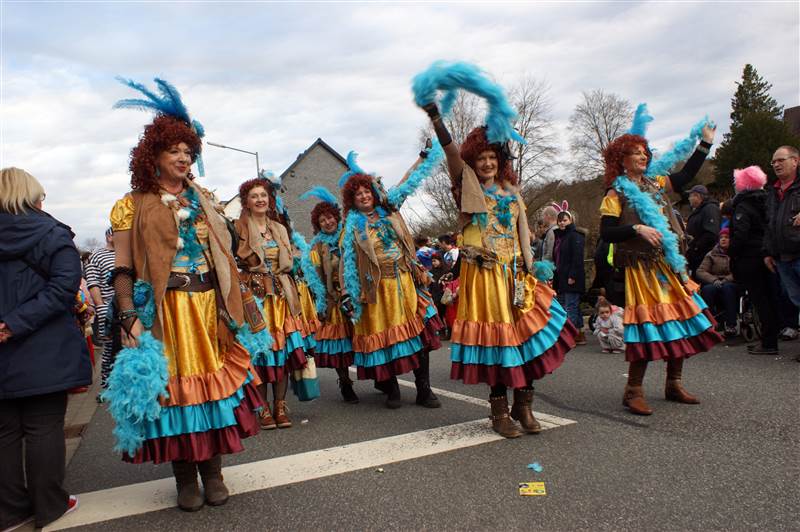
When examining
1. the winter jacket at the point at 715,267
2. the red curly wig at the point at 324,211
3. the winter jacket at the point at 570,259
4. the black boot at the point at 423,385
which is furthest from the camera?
the winter jacket at the point at 570,259

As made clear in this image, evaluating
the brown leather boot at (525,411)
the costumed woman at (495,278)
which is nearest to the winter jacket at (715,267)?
the costumed woman at (495,278)

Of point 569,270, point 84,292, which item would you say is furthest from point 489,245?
point 84,292

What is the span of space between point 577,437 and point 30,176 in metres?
3.88

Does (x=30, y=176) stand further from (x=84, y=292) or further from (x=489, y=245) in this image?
(x=84, y=292)

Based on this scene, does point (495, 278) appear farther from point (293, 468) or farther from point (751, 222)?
point (751, 222)

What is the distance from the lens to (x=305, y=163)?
4244 centimetres

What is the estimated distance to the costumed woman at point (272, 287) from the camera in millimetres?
5289

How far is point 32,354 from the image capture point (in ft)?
10.6

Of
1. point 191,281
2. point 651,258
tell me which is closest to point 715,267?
point 651,258

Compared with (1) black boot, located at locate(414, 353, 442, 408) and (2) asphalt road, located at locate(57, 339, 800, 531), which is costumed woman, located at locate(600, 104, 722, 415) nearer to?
(2) asphalt road, located at locate(57, 339, 800, 531)

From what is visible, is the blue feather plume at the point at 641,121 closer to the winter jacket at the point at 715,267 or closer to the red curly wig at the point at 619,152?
the red curly wig at the point at 619,152

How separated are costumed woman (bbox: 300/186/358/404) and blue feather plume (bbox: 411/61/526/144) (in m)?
2.55

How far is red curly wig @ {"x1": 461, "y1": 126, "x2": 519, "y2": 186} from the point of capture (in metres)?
4.43

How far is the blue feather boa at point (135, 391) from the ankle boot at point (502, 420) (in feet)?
7.59
